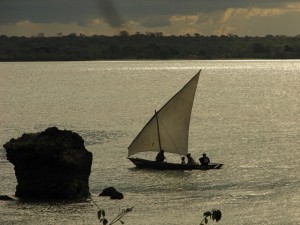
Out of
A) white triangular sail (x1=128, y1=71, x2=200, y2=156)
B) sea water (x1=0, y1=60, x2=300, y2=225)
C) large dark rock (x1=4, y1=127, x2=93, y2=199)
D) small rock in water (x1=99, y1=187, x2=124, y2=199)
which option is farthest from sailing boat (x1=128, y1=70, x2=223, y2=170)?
large dark rock (x1=4, y1=127, x2=93, y2=199)

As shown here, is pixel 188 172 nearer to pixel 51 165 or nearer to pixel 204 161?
pixel 204 161

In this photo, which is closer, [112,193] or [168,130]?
[112,193]

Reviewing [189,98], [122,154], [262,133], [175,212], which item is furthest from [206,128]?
[175,212]

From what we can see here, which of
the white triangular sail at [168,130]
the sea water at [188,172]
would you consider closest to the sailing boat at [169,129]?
the white triangular sail at [168,130]

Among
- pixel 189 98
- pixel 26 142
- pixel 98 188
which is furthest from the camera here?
pixel 189 98

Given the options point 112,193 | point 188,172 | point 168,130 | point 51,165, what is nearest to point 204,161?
point 188,172

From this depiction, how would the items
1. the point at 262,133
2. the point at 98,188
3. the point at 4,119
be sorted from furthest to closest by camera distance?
the point at 4,119 → the point at 262,133 → the point at 98,188

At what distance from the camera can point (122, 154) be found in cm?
7562

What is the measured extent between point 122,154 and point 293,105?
77.0 metres

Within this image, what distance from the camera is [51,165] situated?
167 feet

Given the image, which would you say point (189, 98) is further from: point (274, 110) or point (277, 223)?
point (274, 110)

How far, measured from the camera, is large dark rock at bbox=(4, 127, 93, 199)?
50.7 m

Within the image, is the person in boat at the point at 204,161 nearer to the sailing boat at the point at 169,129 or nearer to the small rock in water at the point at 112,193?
the sailing boat at the point at 169,129

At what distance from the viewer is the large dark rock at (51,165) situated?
1997 inches
